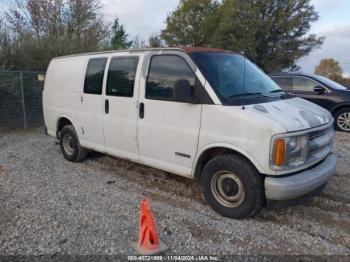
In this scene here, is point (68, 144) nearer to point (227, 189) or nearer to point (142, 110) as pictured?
point (142, 110)

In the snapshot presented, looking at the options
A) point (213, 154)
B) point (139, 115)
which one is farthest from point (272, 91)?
point (139, 115)

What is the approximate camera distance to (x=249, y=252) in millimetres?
3340

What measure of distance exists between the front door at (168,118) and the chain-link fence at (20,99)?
702cm

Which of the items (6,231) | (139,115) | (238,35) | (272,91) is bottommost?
(6,231)

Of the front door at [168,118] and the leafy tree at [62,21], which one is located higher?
the leafy tree at [62,21]

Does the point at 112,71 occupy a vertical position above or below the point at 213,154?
above

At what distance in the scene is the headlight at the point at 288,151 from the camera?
137 inches

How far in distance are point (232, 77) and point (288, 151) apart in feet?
4.40

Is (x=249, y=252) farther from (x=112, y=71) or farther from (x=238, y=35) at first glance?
(x=238, y=35)

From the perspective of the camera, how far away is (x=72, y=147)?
6.44 metres

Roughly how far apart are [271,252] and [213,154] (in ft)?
4.48

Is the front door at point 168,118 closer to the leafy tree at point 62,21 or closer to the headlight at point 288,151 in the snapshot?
→ the headlight at point 288,151

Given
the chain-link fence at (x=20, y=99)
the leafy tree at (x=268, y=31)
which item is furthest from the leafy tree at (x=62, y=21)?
the leafy tree at (x=268, y=31)

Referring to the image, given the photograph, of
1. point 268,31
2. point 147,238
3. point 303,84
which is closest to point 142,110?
point 147,238
